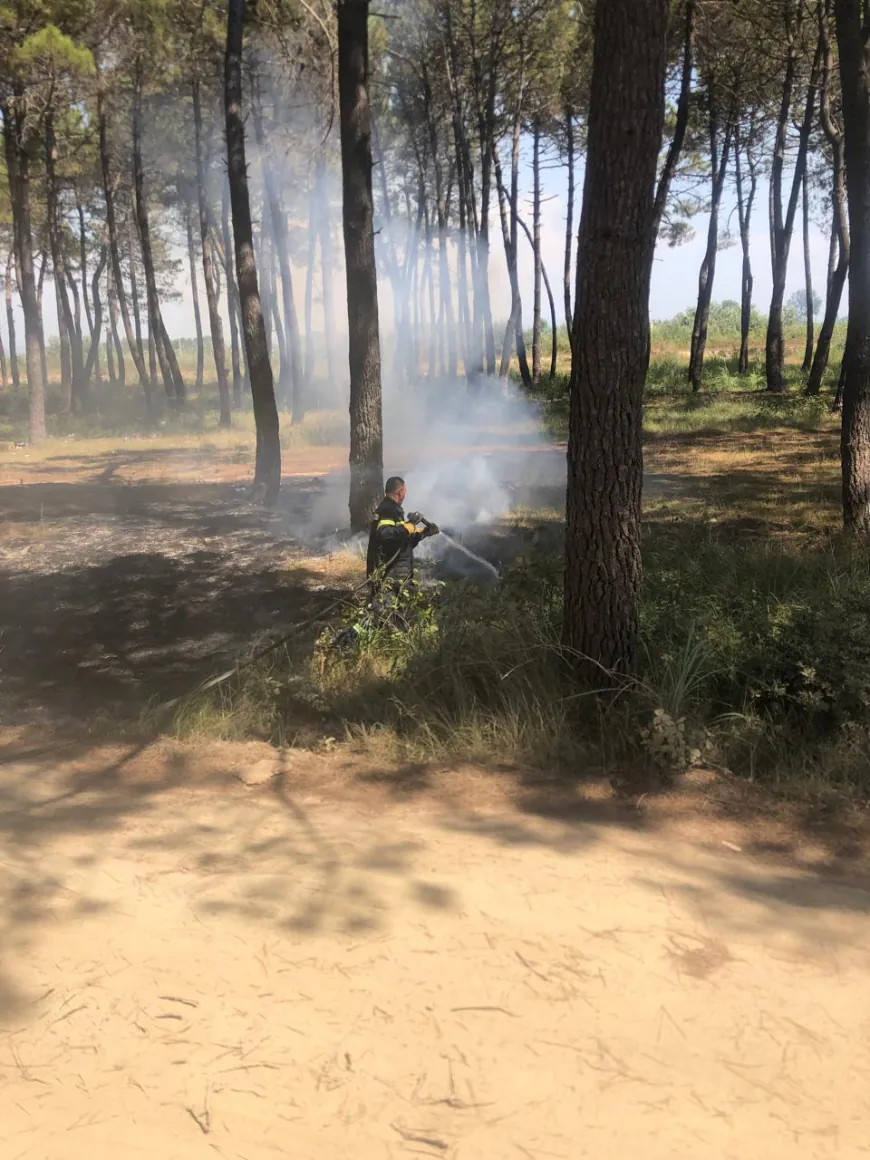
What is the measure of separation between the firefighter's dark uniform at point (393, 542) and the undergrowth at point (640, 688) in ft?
1.61

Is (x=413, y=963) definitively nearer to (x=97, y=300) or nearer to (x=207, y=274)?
(x=207, y=274)

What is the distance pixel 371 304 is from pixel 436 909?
740 centimetres

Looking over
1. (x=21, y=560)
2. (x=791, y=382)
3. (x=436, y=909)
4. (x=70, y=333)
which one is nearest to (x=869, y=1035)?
(x=436, y=909)

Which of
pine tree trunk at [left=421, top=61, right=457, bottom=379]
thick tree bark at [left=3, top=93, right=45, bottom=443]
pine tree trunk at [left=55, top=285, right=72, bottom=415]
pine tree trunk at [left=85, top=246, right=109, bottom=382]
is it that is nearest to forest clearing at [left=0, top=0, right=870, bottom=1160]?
thick tree bark at [left=3, top=93, right=45, bottom=443]

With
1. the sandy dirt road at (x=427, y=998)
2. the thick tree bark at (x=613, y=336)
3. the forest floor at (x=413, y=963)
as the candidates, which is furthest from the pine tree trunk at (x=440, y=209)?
the sandy dirt road at (x=427, y=998)

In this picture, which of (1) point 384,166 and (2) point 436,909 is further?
(1) point 384,166

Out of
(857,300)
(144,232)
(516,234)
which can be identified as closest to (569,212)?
(516,234)

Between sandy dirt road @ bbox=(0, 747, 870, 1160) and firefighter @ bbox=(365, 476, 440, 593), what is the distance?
3.15 m

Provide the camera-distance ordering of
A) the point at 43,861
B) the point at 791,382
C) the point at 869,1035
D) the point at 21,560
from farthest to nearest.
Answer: the point at 791,382
the point at 21,560
the point at 43,861
the point at 869,1035

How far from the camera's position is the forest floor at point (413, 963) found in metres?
2.12

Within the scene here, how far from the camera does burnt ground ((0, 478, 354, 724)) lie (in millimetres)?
6742

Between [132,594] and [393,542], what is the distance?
153 inches

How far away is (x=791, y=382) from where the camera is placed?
2386cm

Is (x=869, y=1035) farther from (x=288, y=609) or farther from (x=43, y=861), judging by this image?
(x=288, y=609)
